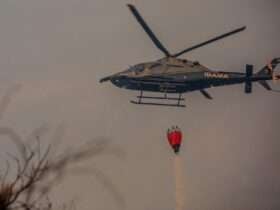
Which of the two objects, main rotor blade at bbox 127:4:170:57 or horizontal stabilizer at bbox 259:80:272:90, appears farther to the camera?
horizontal stabilizer at bbox 259:80:272:90

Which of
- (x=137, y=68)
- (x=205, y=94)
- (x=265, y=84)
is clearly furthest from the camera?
(x=265, y=84)

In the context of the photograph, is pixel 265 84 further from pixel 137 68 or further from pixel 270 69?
pixel 137 68

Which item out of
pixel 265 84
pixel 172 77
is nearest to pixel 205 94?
pixel 172 77

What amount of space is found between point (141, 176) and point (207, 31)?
0.72 metres

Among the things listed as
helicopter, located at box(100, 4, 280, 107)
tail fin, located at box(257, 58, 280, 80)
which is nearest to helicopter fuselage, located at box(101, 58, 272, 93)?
helicopter, located at box(100, 4, 280, 107)

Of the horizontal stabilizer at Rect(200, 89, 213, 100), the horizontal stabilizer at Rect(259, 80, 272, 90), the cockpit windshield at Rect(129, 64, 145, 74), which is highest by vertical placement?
the horizontal stabilizer at Rect(259, 80, 272, 90)

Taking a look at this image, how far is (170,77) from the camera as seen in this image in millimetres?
2223

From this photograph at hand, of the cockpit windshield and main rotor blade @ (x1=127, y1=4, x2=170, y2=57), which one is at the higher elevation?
main rotor blade @ (x1=127, y1=4, x2=170, y2=57)

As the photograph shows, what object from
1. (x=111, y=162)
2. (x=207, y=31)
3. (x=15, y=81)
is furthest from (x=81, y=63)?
(x=207, y=31)

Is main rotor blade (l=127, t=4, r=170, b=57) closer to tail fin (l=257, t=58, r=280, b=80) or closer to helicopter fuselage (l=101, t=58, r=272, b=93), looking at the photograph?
helicopter fuselage (l=101, t=58, r=272, b=93)

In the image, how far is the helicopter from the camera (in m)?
2.13

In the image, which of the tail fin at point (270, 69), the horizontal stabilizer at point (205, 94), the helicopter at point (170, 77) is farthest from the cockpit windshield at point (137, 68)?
the tail fin at point (270, 69)

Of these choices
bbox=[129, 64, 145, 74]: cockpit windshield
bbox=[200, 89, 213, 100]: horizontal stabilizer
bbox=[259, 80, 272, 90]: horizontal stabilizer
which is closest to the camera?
bbox=[129, 64, 145, 74]: cockpit windshield

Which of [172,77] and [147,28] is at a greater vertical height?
[147,28]
